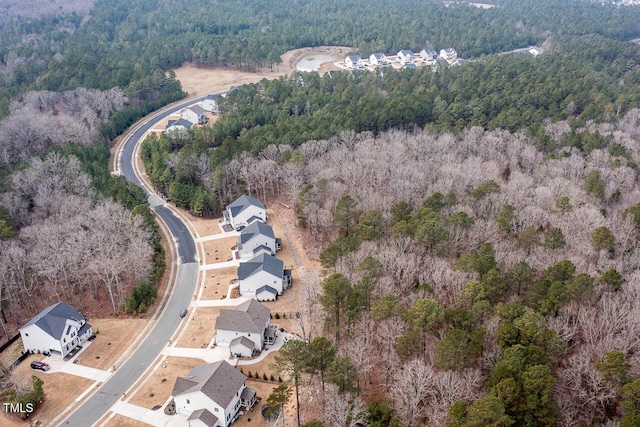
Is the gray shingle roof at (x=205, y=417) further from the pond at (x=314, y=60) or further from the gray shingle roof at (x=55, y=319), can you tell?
the pond at (x=314, y=60)

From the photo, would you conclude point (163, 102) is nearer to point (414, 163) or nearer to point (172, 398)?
point (414, 163)

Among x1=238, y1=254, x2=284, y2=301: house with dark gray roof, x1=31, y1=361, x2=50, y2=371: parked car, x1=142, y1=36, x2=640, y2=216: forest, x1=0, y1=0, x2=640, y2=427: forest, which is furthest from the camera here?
x1=142, y1=36, x2=640, y2=216: forest

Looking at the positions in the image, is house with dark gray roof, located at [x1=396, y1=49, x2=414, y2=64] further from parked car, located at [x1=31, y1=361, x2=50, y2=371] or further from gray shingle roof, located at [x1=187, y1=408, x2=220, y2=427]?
gray shingle roof, located at [x1=187, y1=408, x2=220, y2=427]

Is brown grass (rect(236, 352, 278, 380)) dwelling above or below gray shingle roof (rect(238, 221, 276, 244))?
below

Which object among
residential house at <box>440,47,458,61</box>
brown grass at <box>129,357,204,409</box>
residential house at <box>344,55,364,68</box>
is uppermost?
residential house at <box>440,47,458,61</box>

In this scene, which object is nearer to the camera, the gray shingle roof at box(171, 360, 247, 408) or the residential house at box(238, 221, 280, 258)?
the gray shingle roof at box(171, 360, 247, 408)

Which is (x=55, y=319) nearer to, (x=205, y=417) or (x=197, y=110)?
(x=205, y=417)

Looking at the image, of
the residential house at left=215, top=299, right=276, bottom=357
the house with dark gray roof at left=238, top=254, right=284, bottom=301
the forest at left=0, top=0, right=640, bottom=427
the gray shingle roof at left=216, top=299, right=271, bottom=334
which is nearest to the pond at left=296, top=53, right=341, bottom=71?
the forest at left=0, top=0, right=640, bottom=427
